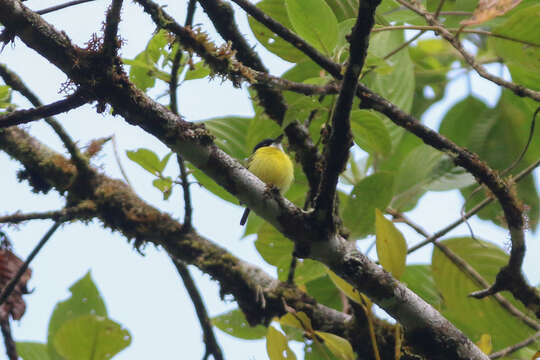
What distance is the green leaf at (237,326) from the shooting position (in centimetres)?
320

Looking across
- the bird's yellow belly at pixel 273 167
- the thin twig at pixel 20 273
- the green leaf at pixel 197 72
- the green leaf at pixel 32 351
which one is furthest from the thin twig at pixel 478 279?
the green leaf at pixel 32 351

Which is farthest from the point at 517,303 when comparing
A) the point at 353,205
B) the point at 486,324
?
the point at 353,205

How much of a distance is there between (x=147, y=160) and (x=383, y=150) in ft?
3.62

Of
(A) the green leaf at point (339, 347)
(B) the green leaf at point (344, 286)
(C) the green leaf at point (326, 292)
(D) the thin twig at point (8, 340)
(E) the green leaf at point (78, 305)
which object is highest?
(C) the green leaf at point (326, 292)

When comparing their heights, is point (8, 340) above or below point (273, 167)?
below

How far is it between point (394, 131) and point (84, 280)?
2.01m

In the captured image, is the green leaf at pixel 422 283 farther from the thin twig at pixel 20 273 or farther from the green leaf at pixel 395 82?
the thin twig at pixel 20 273

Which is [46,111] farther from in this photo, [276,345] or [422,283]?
[422,283]

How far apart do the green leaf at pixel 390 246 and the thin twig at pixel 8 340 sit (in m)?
1.38

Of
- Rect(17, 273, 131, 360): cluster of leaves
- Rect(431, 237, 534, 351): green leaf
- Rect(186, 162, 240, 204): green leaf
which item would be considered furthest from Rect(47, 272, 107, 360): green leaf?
Rect(431, 237, 534, 351): green leaf

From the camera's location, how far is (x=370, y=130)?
2430 mm

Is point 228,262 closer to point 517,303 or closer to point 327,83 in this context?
point 327,83

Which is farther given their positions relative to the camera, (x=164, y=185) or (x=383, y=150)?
(x=164, y=185)

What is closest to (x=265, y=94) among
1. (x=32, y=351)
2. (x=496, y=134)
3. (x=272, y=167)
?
(x=272, y=167)
